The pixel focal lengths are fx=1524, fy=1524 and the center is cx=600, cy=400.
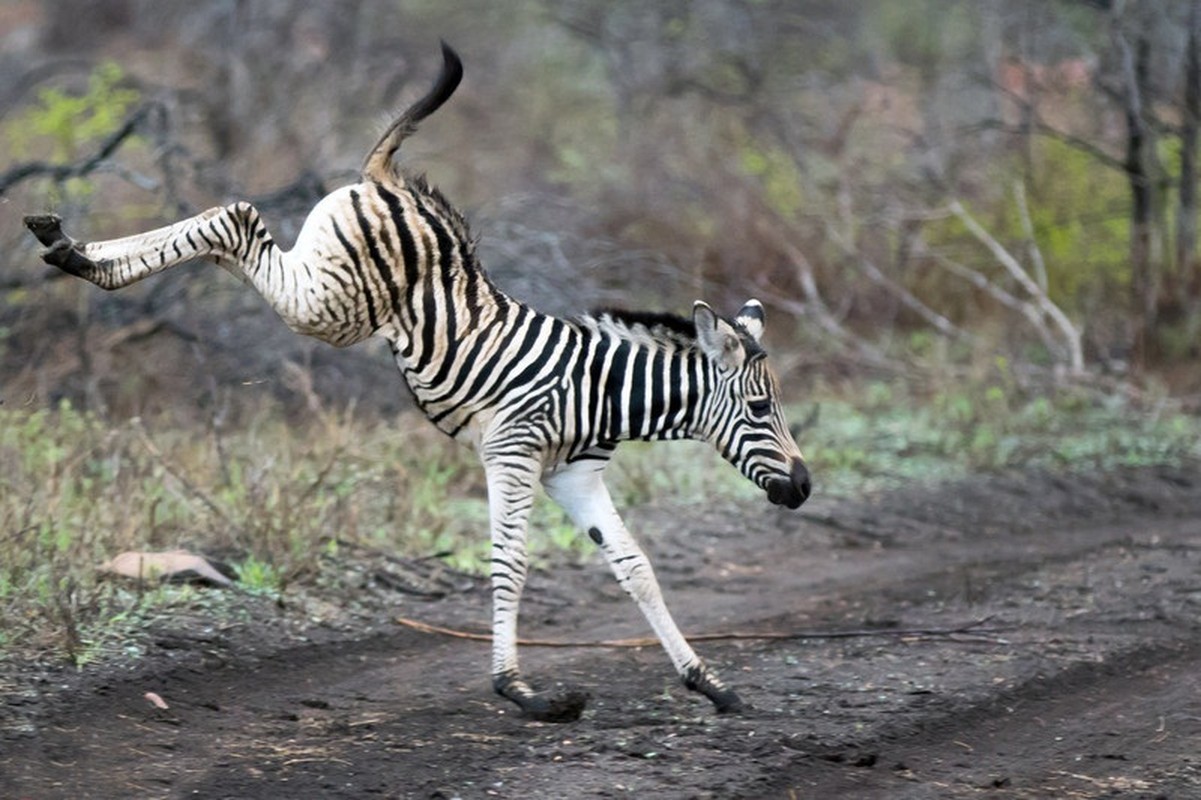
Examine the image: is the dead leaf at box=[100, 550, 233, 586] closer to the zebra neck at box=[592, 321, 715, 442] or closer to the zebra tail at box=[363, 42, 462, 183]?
the zebra tail at box=[363, 42, 462, 183]

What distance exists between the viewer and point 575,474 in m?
6.32

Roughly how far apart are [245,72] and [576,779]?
11.7m

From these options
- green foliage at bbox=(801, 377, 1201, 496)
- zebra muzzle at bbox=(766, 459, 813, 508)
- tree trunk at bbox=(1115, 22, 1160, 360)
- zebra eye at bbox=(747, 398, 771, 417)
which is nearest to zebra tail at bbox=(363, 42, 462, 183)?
zebra eye at bbox=(747, 398, 771, 417)

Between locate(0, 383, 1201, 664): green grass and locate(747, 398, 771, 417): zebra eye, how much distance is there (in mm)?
2694

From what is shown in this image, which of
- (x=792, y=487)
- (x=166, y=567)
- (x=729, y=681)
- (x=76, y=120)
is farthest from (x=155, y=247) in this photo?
(x=76, y=120)

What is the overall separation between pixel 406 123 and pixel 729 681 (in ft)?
9.04

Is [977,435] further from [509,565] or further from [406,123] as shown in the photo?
[406,123]

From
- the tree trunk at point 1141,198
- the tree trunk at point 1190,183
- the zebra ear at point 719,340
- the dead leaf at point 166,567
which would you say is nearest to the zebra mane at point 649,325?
the zebra ear at point 719,340

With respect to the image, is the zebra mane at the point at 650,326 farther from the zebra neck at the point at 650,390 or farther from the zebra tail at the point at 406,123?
the zebra tail at the point at 406,123

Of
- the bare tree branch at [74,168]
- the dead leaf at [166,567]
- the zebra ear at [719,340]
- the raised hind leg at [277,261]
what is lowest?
the dead leaf at [166,567]

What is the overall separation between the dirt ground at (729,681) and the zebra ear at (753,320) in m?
1.52

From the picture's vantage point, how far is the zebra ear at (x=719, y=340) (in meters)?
6.11

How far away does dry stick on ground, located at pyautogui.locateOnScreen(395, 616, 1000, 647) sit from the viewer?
7.16m

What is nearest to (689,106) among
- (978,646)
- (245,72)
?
(245,72)
